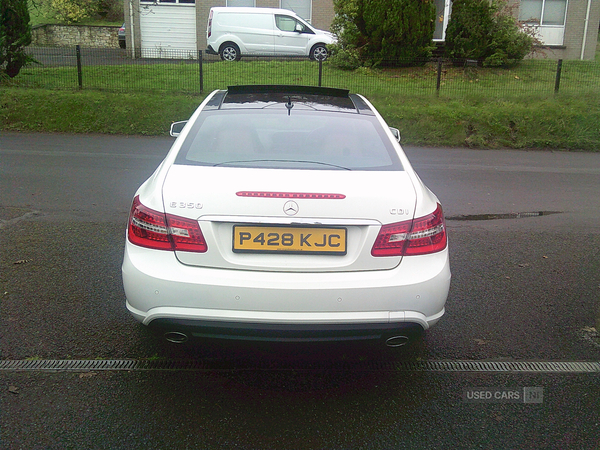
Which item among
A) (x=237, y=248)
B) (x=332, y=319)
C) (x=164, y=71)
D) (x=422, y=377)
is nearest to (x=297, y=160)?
(x=237, y=248)

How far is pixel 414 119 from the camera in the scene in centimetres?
1419

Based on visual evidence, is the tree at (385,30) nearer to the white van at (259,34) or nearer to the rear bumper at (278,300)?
the white van at (259,34)

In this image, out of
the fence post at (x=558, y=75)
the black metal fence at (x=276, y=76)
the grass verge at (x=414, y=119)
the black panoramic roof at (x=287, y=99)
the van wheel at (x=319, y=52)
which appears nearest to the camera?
the black panoramic roof at (x=287, y=99)

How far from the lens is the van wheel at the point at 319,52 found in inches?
855

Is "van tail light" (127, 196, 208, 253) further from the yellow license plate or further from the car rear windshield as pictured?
the car rear windshield

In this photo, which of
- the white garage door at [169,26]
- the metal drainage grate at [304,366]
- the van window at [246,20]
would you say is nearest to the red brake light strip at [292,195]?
the metal drainage grate at [304,366]

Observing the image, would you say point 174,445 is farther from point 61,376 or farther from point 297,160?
point 297,160

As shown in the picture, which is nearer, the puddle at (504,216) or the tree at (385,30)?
the puddle at (504,216)

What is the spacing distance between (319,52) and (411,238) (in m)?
19.6

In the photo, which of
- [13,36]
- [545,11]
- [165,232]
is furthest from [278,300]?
[545,11]

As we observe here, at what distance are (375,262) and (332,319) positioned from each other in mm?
367

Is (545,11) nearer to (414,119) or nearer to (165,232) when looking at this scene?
(414,119)

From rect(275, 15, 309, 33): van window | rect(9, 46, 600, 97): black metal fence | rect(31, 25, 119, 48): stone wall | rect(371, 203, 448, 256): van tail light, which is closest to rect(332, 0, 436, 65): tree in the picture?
rect(9, 46, 600, 97): black metal fence

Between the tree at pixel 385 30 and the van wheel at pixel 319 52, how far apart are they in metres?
2.62
